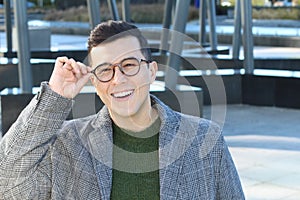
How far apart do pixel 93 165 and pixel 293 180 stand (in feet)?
17.4

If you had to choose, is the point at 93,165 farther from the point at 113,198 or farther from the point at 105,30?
the point at 105,30

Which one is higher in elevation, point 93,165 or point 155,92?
point 93,165

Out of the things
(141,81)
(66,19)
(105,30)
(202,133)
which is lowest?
(66,19)

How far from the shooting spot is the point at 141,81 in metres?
2.25

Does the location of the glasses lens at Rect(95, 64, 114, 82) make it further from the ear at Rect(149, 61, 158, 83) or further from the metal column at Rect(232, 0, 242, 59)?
the metal column at Rect(232, 0, 242, 59)

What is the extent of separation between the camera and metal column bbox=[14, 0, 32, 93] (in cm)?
998

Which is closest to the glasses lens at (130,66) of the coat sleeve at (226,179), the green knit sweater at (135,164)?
the green knit sweater at (135,164)

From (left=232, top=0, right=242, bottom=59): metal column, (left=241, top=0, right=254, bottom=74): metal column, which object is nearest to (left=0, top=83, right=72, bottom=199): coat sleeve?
(left=241, top=0, right=254, bottom=74): metal column

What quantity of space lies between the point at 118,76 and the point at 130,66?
0.06 m

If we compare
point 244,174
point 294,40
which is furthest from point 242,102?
point 294,40

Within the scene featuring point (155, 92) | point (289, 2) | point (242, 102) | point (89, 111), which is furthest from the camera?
point (289, 2)

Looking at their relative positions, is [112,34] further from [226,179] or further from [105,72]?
[226,179]

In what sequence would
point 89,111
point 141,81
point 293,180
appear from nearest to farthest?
point 141,81 → point 89,111 → point 293,180

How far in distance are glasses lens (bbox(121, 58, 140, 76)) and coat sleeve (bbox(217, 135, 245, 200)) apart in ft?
1.39
